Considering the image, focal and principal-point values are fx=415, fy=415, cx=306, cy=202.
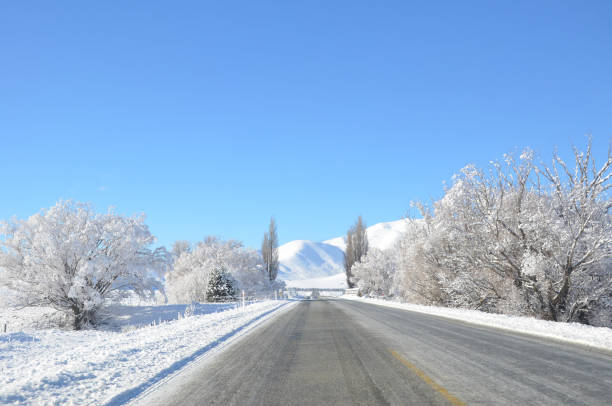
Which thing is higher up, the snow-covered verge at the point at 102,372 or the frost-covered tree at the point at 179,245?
the frost-covered tree at the point at 179,245

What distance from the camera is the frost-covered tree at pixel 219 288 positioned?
4450 cm

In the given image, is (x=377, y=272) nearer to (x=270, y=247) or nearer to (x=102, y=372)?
(x=270, y=247)

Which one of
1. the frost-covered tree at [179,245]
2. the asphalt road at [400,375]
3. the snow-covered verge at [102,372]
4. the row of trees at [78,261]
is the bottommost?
the asphalt road at [400,375]

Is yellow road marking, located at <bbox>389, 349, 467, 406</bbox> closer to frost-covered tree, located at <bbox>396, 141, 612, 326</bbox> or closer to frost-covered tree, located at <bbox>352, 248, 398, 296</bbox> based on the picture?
frost-covered tree, located at <bbox>396, 141, 612, 326</bbox>

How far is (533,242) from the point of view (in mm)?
18625

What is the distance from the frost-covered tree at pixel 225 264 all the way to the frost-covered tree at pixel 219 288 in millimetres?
9166

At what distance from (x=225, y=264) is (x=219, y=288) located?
13.0 metres

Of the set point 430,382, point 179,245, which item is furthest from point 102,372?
point 179,245

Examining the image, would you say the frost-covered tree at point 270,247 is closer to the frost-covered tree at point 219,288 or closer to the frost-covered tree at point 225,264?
the frost-covered tree at point 225,264

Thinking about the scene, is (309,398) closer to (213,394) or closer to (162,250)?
(213,394)

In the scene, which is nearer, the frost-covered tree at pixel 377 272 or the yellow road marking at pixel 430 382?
the yellow road marking at pixel 430 382

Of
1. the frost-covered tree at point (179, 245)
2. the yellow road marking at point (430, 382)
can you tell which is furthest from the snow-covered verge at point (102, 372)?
the frost-covered tree at point (179, 245)

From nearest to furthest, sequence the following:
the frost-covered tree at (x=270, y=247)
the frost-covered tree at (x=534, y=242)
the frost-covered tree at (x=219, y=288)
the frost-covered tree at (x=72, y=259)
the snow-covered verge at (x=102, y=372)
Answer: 1. the snow-covered verge at (x=102, y=372)
2. the frost-covered tree at (x=534, y=242)
3. the frost-covered tree at (x=72, y=259)
4. the frost-covered tree at (x=219, y=288)
5. the frost-covered tree at (x=270, y=247)

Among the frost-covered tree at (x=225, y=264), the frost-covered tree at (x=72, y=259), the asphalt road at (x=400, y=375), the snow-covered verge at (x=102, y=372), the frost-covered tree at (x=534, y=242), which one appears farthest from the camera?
the frost-covered tree at (x=225, y=264)
